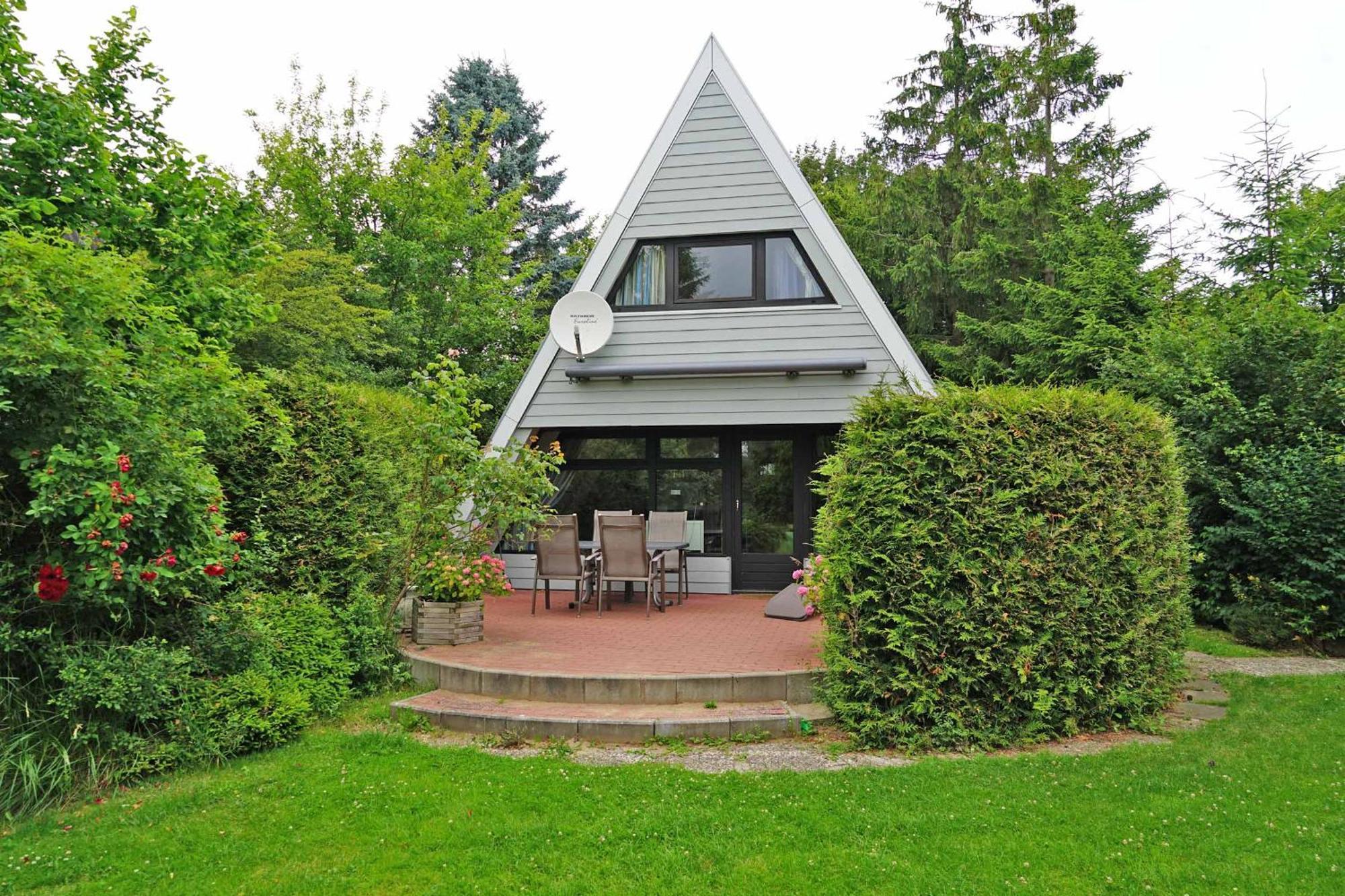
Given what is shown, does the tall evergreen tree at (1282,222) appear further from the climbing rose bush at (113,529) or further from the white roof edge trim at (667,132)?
the climbing rose bush at (113,529)

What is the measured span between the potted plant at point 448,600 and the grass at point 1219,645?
680cm

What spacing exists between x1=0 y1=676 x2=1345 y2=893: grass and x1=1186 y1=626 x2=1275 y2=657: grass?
329 centimetres

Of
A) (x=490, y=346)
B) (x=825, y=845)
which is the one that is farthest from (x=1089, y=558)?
(x=490, y=346)

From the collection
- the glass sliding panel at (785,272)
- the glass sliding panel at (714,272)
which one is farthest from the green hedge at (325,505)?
the glass sliding panel at (785,272)

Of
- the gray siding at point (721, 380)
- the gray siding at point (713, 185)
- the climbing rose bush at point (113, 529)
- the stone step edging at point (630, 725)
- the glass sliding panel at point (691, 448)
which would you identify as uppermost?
the gray siding at point (713, 185)

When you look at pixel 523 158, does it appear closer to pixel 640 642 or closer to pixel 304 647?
pixel 640 642

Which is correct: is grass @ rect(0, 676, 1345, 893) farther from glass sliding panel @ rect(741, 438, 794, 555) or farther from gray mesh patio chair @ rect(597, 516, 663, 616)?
glass sliding panel @ rect(741, 438, 794, 555)

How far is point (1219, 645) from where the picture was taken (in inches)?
306

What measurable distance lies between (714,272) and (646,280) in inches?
36.5

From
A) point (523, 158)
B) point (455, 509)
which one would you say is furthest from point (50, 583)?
point (523, 158)

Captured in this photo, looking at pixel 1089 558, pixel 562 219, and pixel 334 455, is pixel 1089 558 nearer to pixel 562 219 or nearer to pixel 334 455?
pixel 334 455

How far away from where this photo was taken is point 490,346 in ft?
62.5

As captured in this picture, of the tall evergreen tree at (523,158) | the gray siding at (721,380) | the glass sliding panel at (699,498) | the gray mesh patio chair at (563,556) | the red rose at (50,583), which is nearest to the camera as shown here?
the red rose at (50,583)

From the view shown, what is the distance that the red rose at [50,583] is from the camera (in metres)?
4.03
